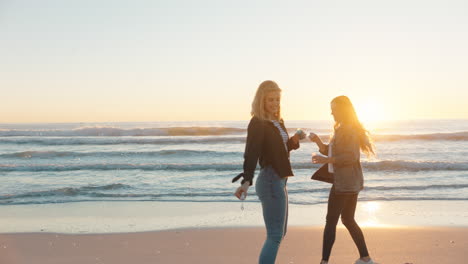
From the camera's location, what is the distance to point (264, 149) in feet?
11.6

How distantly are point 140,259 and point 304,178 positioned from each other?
7.84 m

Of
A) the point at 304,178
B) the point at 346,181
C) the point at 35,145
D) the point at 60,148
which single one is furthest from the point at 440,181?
the point at 35,145

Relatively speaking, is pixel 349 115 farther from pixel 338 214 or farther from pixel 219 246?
pixel 219 246

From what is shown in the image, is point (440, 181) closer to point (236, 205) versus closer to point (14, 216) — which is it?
point (236, 205)

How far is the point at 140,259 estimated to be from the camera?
5344mm

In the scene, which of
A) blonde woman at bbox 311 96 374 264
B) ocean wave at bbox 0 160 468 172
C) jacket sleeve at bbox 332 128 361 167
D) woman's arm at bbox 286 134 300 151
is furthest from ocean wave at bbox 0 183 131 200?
woman's arm at bbox 286 134 300 151

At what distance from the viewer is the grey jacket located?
4473 millimetres

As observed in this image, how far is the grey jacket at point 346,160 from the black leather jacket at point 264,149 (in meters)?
1.10

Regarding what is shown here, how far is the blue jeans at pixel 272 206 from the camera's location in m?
3.49

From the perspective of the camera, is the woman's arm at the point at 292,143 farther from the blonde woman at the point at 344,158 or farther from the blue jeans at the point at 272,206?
the blonde woman at the point at 344,158

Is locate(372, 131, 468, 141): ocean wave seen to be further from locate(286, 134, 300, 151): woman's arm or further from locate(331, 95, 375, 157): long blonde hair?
locate(286, 134, 300, 151): woman's arm

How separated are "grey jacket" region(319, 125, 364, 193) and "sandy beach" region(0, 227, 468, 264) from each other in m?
1.08

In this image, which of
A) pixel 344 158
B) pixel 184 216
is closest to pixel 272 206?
pixel 344 158

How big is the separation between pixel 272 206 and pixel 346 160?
4.11 feet
